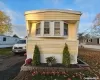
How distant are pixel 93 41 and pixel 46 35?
41.0 m

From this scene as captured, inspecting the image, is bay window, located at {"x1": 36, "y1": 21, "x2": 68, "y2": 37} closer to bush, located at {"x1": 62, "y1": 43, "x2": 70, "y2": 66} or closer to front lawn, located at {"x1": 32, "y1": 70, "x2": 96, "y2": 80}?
bush, located at {"x1": 62, "y1": 43, "x2": 70, "y2": 66}

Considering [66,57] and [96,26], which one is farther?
[96,26]

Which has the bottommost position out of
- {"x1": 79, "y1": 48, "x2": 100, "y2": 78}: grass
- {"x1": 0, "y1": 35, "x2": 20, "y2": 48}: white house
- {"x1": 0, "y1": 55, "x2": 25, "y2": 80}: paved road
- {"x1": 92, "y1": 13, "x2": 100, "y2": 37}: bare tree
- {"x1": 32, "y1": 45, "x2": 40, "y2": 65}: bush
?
{"x1": 0, "y1": 55, "x2": 25, "y2": 80}: paved road

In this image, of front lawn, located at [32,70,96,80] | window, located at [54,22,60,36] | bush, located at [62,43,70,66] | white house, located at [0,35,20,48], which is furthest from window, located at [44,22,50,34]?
white house, located at [0,35,20,48]

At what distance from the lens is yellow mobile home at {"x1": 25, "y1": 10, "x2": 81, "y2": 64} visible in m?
10.3

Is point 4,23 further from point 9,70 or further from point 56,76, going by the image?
point 56,76

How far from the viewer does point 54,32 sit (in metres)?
10.4

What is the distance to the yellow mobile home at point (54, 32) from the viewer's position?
405 inches

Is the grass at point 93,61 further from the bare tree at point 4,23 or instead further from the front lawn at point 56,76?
the bare tree at point 4,23

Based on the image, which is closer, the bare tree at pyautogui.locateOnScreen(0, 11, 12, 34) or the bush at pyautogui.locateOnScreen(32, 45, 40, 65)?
the bush at pyautogui.locateOnScreen(32, 45, 40, 65)

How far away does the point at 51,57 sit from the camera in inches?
404

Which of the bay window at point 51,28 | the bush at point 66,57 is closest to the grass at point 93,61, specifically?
the bush at point 66,57

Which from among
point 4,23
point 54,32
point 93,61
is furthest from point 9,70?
point 4,23

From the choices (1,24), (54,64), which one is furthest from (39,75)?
(1,24)
